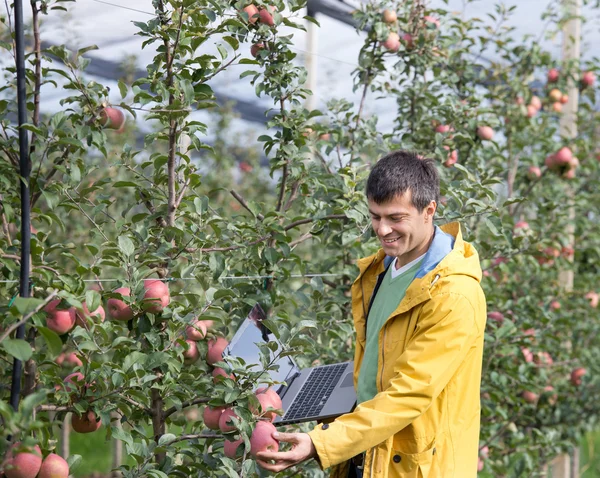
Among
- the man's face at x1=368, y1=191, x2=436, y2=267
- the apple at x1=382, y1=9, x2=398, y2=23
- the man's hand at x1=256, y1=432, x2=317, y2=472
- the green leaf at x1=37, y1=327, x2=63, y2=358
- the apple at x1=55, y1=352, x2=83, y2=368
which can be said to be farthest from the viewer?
the apple at x1=382, y1=9, x2=398, y2=23

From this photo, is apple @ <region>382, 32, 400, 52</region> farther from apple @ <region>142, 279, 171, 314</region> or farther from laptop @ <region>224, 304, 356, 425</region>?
apple @ <region>142, 279, 171, 314</region>

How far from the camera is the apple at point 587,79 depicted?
396cm

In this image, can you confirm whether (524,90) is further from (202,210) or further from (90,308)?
(90,308)

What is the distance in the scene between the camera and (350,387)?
1736mm

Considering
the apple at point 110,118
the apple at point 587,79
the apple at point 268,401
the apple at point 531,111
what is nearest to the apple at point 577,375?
the apple at point 531,111

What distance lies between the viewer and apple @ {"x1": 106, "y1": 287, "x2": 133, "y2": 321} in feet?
5.61

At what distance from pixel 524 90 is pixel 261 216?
1.84 meters

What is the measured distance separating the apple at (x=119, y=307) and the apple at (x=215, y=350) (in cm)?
24

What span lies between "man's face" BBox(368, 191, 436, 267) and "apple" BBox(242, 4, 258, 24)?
717mm

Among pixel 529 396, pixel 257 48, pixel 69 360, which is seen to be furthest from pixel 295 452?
pixel 529 396

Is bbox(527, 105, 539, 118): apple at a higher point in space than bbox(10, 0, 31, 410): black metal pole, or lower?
lower

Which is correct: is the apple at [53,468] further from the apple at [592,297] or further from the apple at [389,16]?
the apple at [592,297]

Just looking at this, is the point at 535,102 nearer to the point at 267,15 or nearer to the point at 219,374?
the point at 267,15

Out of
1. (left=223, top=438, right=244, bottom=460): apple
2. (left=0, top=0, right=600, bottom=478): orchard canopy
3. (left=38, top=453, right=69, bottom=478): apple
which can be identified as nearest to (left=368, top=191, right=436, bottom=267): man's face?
(left=0, top=0, right=600, bottom=478): orchard canopy
